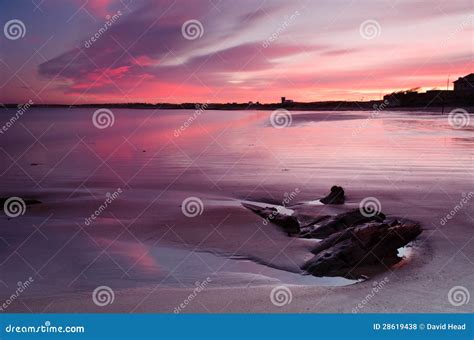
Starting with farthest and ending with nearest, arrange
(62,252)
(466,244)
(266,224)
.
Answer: (266,224) → (62,252) → (466,244)

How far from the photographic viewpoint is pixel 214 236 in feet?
23.1

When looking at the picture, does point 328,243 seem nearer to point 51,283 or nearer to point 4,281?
point 51,283

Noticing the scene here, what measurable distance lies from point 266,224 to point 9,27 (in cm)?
483

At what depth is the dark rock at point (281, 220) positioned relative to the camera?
707 cm

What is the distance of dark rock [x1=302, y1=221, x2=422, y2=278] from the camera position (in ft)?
Result: 18.1

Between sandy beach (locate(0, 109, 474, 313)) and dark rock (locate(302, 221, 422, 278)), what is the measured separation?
17cm

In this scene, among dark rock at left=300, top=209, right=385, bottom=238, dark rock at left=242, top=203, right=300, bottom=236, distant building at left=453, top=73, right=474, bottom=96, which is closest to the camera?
dark rock at left=300, top=209, right=385, bottom=238

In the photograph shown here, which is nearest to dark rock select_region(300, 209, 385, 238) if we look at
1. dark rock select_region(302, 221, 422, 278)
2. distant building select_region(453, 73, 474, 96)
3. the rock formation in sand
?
the rock formation in sand

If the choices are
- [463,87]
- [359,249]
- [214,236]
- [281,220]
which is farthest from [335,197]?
[463,87]

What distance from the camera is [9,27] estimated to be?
21.8 ft

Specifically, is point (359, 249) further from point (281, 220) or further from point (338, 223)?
point (281, 220)

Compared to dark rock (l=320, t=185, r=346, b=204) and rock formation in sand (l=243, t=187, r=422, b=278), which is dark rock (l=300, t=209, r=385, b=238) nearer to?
rock formation in sand (l=243, t=187, r=422, b=278)

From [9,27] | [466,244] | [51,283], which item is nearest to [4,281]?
[51,283]

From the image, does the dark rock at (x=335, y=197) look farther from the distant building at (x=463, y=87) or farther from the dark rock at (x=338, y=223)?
the distant building at (x=463, y=87)
